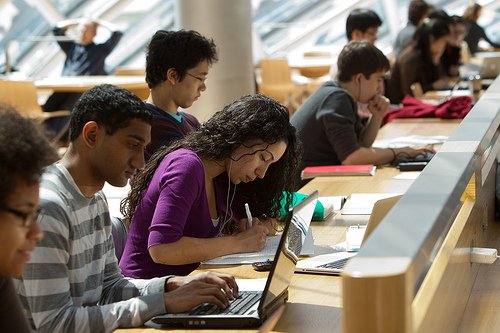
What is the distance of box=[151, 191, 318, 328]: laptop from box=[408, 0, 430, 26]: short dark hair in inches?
252

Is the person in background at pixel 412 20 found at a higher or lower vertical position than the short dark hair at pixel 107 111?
lower

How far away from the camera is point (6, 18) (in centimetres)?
1060

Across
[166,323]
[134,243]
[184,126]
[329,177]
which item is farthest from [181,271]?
[329,177]

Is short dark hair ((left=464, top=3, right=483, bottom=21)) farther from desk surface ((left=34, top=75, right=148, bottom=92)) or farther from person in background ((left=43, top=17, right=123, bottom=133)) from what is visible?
desk surface ((left=34, top=75, right=148, bottom=92))

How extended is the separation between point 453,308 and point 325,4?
1277 centimetres

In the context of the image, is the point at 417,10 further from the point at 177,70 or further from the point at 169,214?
the point at 169,214

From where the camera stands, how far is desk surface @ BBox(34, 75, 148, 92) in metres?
7.64

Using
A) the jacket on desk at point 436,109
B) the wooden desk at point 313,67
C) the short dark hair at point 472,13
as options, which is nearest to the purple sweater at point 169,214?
the jacket on desk at point 436,109

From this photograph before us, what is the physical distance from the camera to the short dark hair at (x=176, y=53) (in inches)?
147

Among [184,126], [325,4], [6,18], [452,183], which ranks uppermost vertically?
[452,183]

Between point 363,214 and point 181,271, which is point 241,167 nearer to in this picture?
point 181,271

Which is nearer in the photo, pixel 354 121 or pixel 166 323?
pixel 166 323

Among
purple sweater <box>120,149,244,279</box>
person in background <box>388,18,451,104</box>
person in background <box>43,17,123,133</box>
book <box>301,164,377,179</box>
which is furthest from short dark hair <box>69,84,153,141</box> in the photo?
person in background <box>43,17,123,133</box>

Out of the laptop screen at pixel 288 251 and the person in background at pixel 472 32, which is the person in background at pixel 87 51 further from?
the laptop screen at pixel 288 251
